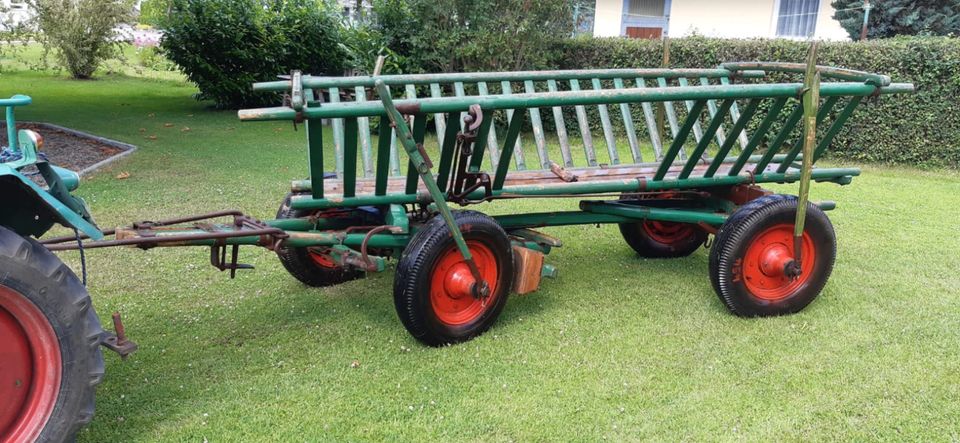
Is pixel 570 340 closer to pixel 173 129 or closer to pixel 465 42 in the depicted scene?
pixel 465 42

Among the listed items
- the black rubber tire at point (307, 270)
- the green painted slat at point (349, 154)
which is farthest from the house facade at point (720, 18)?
the green painted slat at point (349, 154)

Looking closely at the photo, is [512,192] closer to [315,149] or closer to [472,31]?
[315,149]

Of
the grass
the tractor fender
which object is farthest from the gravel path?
the tractor fender

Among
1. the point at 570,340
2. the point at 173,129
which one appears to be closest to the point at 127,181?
the point at 173,129

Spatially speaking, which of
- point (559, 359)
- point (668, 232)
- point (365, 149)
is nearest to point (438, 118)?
point (365, 149)

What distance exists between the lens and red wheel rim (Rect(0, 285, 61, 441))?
2609 mm

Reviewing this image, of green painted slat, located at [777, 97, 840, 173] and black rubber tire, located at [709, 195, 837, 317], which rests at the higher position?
green painted slat, located at [777, 97, 840, 173]

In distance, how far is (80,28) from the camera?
18.6 m

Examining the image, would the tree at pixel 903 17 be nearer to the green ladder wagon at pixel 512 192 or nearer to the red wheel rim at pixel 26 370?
the green ladder wagon at pixel 512 192

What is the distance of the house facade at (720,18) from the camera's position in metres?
14.3

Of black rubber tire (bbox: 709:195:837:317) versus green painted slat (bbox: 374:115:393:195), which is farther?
black rubber tire (bbox: 709:195:837:317)

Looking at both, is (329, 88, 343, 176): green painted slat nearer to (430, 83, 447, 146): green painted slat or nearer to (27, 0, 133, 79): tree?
(430, 83, 447, 146): green painted slat

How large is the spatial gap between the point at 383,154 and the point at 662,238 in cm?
282

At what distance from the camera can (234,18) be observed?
1390 centimetres
